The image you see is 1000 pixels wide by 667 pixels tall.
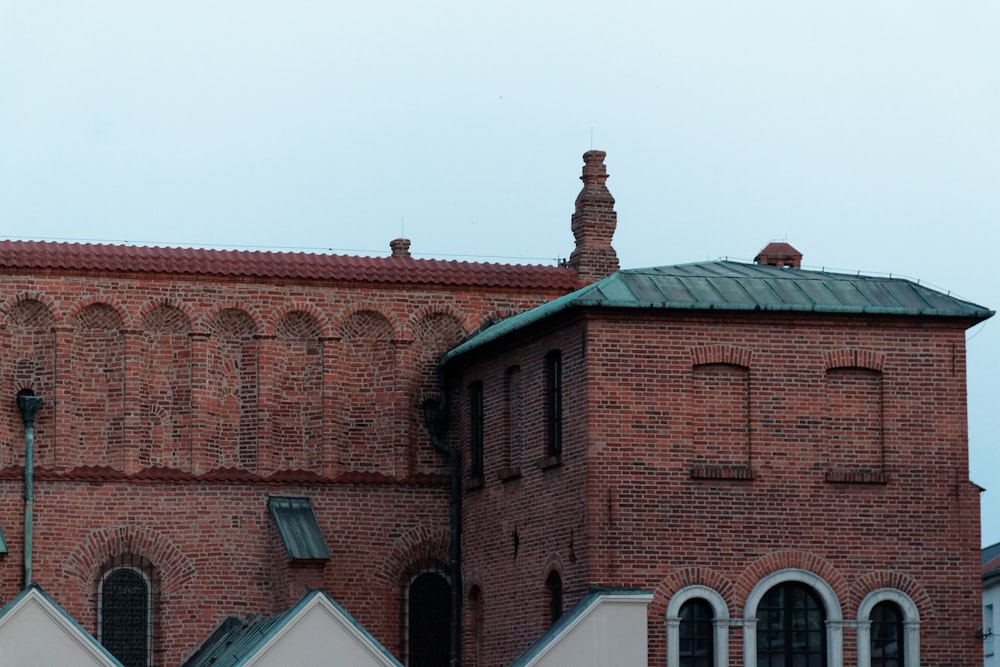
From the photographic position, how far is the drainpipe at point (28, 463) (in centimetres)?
3888

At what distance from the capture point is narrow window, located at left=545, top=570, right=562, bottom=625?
1422 inches

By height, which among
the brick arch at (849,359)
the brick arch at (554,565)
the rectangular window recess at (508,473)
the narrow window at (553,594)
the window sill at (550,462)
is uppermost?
the brick arch at (849,359)

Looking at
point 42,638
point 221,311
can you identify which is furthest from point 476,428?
point 42,638

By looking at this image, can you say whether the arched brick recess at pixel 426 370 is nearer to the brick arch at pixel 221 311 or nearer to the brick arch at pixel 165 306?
the brick arch at pixel 221 311

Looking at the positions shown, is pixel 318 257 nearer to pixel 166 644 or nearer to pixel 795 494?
pixel 166 644

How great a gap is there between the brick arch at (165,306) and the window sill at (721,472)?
10005 mm

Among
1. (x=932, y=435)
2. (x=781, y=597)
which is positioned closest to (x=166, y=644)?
(x=781, y=597)

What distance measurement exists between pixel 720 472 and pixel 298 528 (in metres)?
8.10

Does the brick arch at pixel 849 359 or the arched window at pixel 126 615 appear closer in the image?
the brick arch at pixel 849 359

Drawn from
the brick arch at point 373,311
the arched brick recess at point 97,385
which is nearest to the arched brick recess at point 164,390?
the arched brick recess at point 97,385

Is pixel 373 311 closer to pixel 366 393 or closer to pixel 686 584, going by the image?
pixel 366 393

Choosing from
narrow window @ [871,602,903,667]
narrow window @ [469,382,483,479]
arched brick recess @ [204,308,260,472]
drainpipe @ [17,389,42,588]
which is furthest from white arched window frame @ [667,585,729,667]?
drainpipe @ [17,389,42,588]

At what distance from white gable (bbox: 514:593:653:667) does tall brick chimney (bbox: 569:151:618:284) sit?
9.27 meters

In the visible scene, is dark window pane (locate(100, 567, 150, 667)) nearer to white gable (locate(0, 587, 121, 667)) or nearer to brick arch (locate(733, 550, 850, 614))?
white gable (locate(0, 587, 121, 667))
